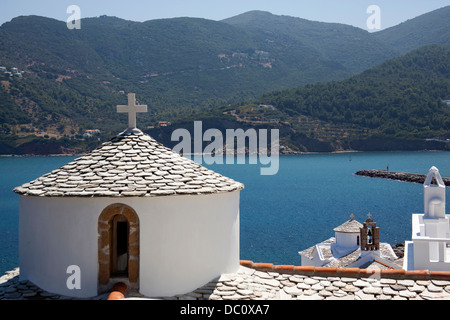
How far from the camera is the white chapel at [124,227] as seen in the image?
23.4 ft

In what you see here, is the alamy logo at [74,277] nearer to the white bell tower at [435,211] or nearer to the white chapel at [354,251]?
the white bell tower at [435,211]

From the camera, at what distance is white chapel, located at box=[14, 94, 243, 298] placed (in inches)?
281

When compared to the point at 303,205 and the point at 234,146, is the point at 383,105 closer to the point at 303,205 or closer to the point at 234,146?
the point at 234,146

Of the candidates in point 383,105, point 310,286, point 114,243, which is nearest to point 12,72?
point 383,105

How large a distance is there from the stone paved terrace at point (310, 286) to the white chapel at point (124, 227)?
0.20m

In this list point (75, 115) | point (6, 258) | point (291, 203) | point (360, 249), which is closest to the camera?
point (360, 249)

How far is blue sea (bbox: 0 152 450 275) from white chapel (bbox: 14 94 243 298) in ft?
83.0

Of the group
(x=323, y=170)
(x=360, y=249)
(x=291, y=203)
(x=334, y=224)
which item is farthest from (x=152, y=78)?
(x=360, y=249)

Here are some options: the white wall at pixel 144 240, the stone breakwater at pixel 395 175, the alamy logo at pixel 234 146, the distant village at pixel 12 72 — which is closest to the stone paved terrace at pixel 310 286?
the white wall at pixel 144 240

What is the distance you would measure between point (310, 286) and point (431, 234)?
907 centimetres
